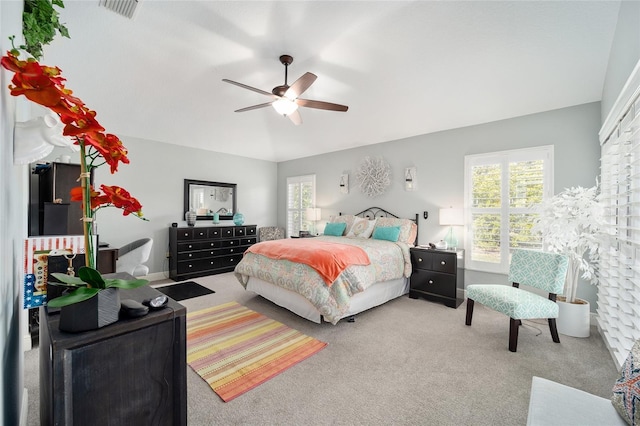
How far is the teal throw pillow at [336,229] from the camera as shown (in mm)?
5215

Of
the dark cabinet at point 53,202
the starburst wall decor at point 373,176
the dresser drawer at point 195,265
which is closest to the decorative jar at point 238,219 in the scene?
the dresser drawer at point 195,265

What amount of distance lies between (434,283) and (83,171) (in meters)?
4.10

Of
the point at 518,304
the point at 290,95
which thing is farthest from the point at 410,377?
the point at 290,95

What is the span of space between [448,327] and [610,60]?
3234mm

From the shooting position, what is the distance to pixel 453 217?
407cm

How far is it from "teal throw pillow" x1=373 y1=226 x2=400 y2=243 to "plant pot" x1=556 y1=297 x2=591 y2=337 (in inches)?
81.9

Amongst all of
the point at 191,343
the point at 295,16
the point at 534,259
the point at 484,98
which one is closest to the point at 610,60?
the point at 484,98

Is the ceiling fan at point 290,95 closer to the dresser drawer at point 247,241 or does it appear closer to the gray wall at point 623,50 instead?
the gray wall at point 623,50

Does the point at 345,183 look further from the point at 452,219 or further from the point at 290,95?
the point at 290,95

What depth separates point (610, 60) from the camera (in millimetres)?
2830

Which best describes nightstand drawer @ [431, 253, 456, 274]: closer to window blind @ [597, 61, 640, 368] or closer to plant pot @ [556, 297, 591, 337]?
plant pot @ [556, 297, 591, 337]

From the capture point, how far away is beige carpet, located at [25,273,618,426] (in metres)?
1.85

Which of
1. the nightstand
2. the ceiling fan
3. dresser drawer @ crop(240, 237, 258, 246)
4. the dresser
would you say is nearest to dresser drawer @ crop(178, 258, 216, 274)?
the dresser

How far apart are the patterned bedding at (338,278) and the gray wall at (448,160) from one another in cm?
107
